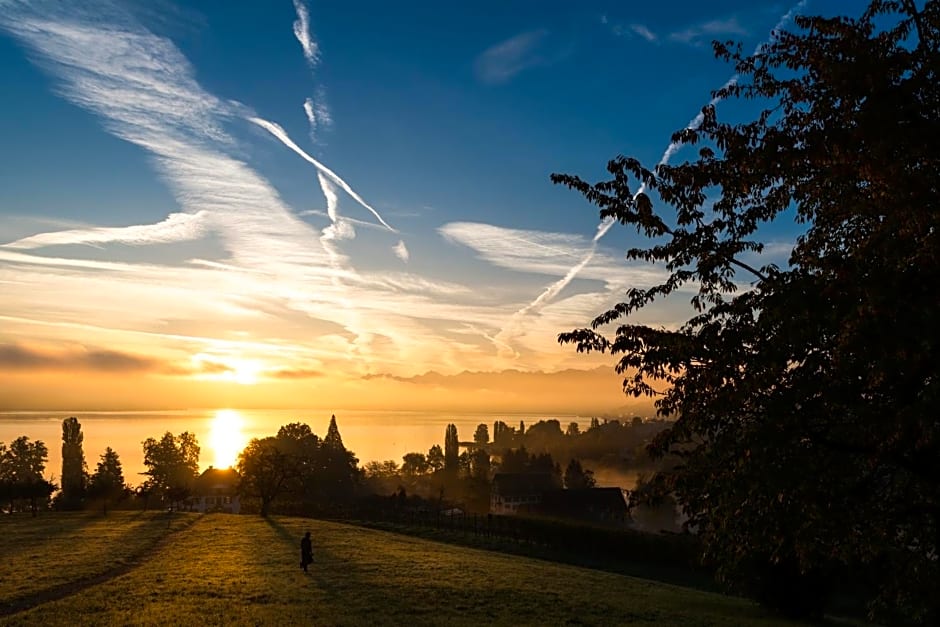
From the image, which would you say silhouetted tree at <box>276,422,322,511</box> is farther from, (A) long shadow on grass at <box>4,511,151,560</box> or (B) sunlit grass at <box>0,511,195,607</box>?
(B) sunlit grass at <box>0,511,195,607</box>

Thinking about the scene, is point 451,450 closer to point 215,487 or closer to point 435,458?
point 435,458

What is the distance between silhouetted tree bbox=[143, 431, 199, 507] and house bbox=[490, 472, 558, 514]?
188 ft

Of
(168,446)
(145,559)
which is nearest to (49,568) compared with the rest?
(145,559)

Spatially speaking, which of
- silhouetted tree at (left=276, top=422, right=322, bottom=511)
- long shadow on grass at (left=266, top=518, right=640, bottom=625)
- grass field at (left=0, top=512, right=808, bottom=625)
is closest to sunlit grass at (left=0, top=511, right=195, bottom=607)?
grass field at (left=0, top=512, right=808, bottom=625)

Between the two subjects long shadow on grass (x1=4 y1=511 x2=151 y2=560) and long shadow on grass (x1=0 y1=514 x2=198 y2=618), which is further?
long shadow on grass (x1=4 y1=511 x2=151 y2=560)

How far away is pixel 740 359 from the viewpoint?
9.09m

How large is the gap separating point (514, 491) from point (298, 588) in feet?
331

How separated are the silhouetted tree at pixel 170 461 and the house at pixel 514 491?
57.3 meters

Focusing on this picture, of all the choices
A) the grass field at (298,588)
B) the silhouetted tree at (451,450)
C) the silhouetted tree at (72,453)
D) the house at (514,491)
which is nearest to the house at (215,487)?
the silhouetted tree at (72,453)

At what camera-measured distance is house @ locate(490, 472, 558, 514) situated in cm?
12125

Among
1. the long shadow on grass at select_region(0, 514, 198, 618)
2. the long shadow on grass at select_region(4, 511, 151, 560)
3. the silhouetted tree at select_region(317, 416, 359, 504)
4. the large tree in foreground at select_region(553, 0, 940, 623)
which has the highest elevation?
the large tree in foreground at select_region(553, 0, 940, 623)

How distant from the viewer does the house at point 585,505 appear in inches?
3962

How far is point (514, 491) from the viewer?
12256 cm

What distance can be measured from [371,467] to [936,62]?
7207 inches
